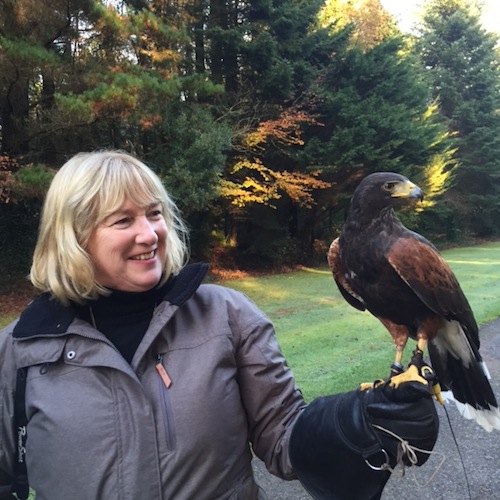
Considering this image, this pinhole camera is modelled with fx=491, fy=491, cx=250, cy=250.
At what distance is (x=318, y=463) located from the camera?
1.38 meters

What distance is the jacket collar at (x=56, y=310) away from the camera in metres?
1.33

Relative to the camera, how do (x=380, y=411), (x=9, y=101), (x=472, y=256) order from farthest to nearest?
(x=472, y=256) < (x=9, y=101) < (x=380, y=411)

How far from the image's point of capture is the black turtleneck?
143 centimetres

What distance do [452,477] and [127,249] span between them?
111 inches

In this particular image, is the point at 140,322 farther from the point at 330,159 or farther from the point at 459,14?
the point at 459,14

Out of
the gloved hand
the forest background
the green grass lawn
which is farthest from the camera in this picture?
the forest background

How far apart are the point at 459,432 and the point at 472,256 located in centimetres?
1520

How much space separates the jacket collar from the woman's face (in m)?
0.07

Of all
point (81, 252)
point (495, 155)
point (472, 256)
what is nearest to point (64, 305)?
point (81, 252)

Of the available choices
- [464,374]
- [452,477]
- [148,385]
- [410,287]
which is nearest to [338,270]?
[410,287]

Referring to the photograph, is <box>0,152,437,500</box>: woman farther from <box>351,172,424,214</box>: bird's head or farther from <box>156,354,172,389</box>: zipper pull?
<box>351,172,424,214</box>: bird's head

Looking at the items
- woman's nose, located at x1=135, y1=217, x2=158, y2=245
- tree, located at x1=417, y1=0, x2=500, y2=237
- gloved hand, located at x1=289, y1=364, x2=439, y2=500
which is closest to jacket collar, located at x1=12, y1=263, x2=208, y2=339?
woman's nose, located at x1=135, y1=217, x2=158, y2=245

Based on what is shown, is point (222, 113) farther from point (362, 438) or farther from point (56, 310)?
point (362, 438)

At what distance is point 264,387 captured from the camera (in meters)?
1.41
